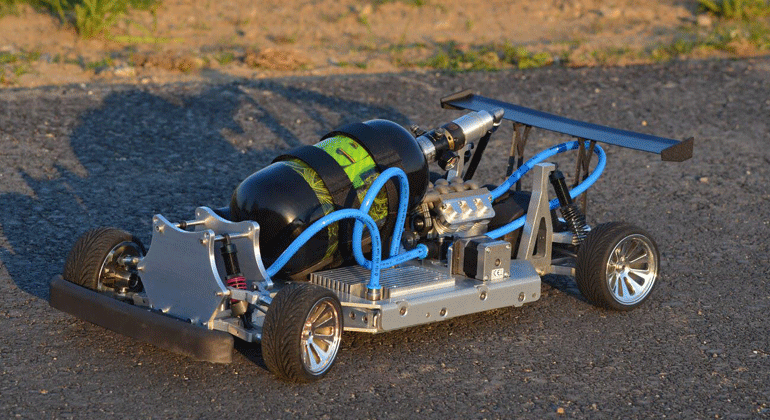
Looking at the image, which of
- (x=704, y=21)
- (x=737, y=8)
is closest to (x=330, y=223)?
(x=704, y=21)

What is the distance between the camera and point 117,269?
19.6 feet

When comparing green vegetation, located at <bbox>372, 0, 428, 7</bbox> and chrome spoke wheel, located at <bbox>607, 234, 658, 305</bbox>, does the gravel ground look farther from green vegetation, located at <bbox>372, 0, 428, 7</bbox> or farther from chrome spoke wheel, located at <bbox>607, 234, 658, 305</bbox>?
green vegetation, located at <bbox>372, 0, 428, 7</bbox>

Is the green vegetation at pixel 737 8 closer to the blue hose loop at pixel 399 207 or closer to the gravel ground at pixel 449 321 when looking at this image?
the gravel ground at pixel 449 321

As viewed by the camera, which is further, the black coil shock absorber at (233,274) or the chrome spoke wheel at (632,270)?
the chrome spoke wheel at (632,270)

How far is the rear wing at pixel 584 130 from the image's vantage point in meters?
6.37

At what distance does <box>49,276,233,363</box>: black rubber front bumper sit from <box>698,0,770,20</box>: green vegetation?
1069 centimetres

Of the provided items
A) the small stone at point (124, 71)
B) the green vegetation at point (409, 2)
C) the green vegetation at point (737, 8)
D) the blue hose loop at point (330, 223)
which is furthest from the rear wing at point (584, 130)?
the green vegetation at point (737, 8)

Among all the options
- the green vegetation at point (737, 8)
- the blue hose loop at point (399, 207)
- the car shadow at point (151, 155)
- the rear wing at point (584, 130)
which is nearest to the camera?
the blue hose loop at point (399, 207)

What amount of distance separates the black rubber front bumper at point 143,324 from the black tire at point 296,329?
21cm

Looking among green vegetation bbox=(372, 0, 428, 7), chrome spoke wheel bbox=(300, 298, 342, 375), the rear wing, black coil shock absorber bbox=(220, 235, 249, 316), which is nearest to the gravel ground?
chrome spoke wheel bbox=(300, 298, 342, 375)

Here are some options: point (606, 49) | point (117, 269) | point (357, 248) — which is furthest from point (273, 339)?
point (606, 49)

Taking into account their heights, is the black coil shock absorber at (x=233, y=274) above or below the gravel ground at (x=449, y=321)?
above

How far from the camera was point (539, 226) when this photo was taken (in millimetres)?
6535

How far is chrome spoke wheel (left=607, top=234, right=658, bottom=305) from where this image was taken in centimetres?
643
